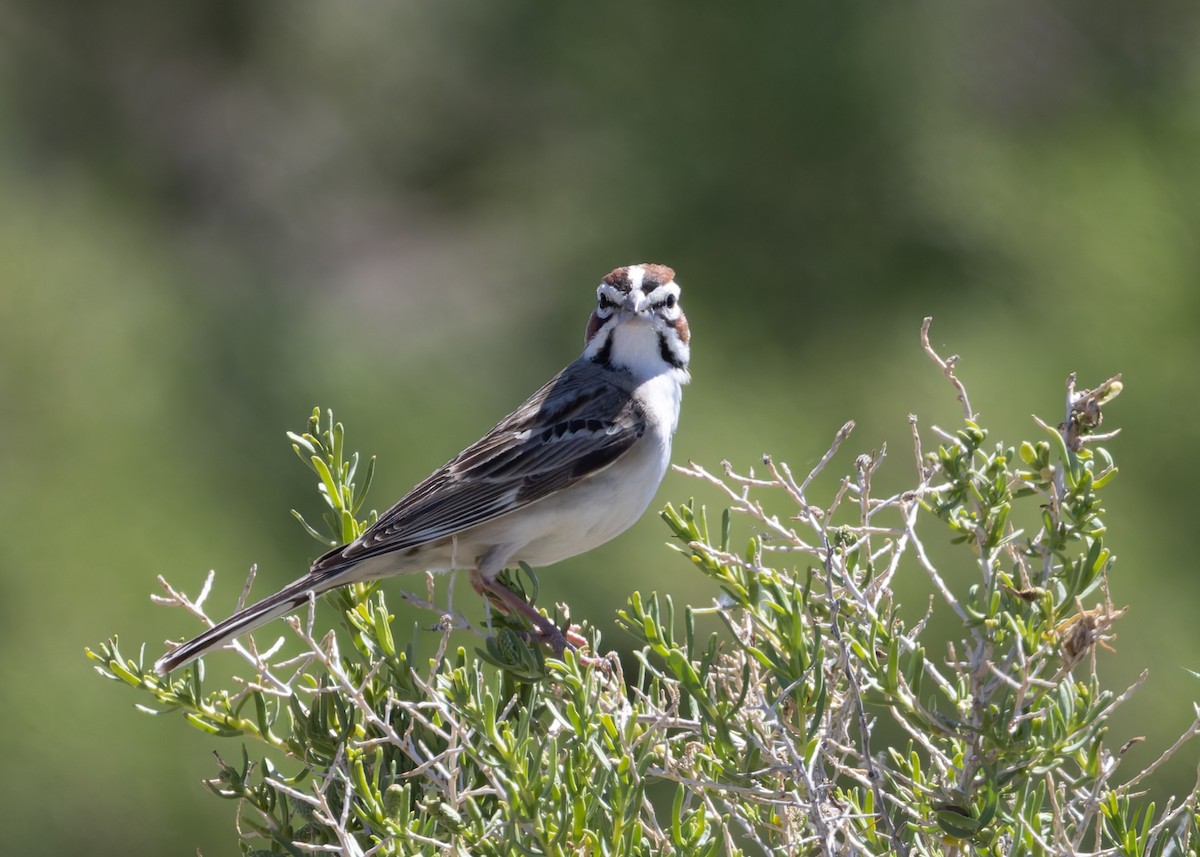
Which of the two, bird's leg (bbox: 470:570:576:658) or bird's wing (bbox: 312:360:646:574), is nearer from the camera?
bird's leg (bbox: 470:570:576:658)

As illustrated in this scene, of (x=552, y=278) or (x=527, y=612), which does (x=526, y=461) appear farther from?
(x=552, y=278)

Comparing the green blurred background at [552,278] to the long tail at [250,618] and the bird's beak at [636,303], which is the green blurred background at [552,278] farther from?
the long tail at [250,618]

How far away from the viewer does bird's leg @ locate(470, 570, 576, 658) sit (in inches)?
133

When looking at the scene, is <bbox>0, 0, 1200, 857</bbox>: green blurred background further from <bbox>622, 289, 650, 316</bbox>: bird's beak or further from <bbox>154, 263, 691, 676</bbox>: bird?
<bbox>622, 289, 650, 316</bbox>: bird's beak

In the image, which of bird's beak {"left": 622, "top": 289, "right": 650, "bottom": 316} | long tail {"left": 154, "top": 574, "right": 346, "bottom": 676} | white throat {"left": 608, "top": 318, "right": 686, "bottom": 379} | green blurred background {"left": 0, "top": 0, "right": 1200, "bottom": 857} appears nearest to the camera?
long tail {"left": 154, "top": 574, "right": 346, "bottom": 676}

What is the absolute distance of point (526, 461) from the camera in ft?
14.2

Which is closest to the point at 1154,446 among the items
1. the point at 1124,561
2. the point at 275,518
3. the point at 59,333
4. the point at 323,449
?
the point at 1124,561

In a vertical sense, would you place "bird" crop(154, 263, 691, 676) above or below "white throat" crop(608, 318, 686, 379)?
below

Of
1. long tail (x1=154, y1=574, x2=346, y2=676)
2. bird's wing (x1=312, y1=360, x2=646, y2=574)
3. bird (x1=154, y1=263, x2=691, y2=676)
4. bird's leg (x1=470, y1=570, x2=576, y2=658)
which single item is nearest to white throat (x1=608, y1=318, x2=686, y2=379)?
bird (x1=154, y1=263, x2=691, y2=676)

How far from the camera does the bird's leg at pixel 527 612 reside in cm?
337

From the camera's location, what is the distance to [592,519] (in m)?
4.14

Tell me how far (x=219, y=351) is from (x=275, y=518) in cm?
111

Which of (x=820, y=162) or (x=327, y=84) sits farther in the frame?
(x=327, y=84)

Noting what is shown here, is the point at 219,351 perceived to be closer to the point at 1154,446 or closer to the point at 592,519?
the point at 592,519
